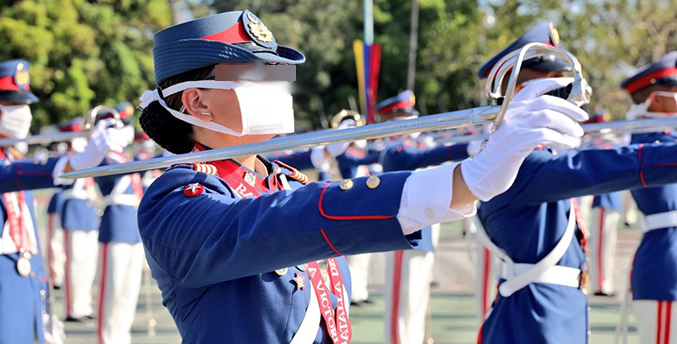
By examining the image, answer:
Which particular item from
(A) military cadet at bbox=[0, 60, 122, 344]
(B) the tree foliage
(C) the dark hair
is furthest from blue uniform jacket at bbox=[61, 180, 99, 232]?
(B) the tree foliage

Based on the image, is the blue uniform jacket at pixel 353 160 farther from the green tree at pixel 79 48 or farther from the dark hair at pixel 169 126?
the green tree at pixel 79 48

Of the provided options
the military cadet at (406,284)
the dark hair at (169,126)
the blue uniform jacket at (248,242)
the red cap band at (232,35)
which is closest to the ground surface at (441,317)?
the military cadet at (406,284)

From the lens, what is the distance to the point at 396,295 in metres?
5.88

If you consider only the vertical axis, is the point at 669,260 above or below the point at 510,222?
below

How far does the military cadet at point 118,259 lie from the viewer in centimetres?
577

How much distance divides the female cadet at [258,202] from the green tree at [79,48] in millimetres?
25779

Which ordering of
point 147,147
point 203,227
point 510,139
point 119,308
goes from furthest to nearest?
point 147,147 → point 119,308 → point 203,227 → point 510,139

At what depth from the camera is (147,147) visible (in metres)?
9.05

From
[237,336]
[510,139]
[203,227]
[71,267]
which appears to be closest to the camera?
[510,139]

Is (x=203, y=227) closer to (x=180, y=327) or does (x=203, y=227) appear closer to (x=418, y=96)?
(x=180, y=327)

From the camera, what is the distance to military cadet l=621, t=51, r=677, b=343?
3742 mm

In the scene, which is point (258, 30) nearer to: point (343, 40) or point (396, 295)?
point (396, 295)

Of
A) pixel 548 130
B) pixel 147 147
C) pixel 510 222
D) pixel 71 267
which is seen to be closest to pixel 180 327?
pixel 548 130

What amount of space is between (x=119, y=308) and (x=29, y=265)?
2006 mm
